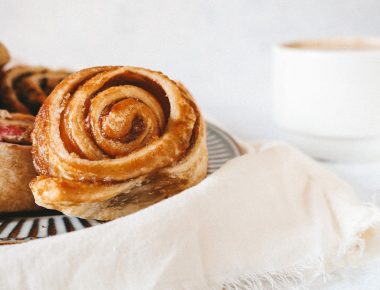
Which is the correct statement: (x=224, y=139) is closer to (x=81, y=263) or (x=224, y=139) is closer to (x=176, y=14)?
(x=81, y=263)

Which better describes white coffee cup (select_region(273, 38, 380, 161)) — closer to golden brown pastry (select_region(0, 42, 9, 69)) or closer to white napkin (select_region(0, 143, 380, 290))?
white napkin (select_region(0, 143, 380, 290))

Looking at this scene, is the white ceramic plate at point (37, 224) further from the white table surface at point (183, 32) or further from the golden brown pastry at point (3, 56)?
the white table surface at point (183, 32)

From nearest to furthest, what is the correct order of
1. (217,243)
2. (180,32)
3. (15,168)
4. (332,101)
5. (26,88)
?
(217,243)
(15,168)
(26,88)
(332,101)
(180,32)

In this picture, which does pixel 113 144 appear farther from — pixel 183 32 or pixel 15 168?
pixel 183 32

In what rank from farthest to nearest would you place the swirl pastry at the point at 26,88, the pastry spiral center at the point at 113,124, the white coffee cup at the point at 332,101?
the white coffee cup at the point at 332,101, the swirl pastry at the point at 26,88, the pastry spiral center at the point at 113,124

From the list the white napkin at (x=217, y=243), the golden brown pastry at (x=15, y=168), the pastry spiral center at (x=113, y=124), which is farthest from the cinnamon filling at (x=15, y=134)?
the white napkin at (x=217, y=243)

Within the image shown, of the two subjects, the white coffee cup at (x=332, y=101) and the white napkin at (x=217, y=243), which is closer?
the white napkin at (x=217, y=243)

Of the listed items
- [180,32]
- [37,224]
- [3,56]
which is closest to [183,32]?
[180,32]
